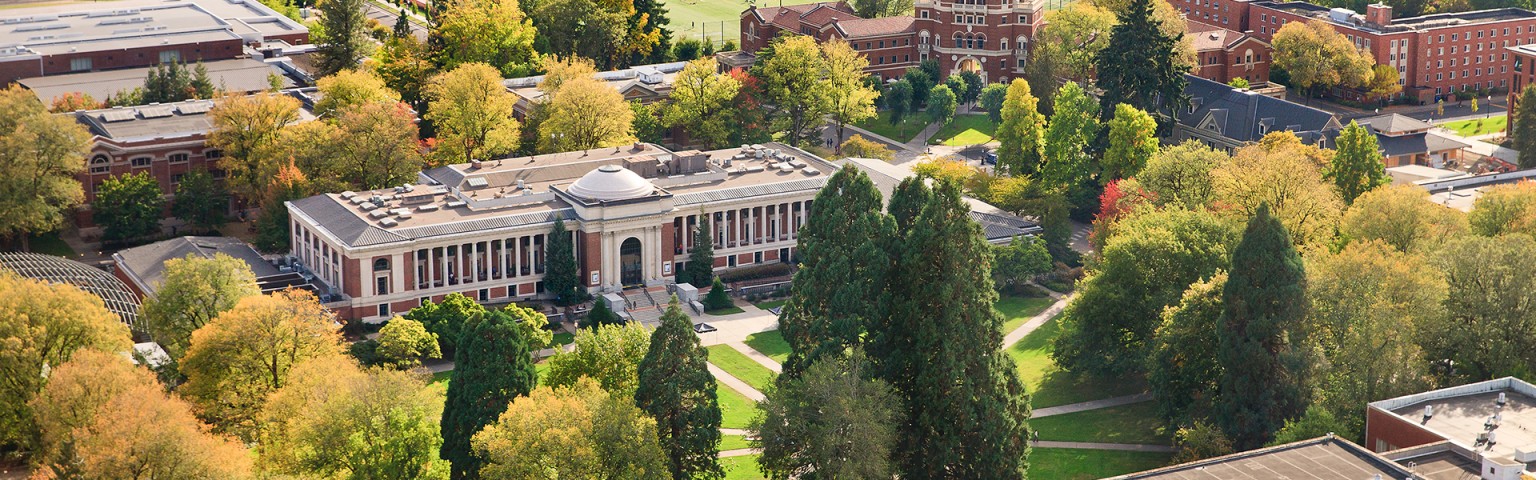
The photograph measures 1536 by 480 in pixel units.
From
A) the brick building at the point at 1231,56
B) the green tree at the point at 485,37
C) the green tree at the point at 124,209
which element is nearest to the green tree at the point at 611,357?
the green tree at the point at 124,209

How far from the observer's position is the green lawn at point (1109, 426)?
10269 cm

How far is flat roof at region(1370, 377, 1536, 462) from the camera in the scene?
82812mm

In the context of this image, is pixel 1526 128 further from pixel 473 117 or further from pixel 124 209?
pixel 124 209

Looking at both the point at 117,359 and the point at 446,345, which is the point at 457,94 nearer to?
the point at 446,345

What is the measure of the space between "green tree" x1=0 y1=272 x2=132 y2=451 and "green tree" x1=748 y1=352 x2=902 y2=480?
31267mm

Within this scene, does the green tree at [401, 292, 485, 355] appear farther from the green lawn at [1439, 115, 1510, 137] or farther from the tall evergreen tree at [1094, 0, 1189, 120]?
the green lawn at [1439, 115, 1510, 137]

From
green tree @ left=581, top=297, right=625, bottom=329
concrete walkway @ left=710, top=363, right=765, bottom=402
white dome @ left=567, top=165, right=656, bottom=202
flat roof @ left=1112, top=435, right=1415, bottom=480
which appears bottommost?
concrete walkway @ left=710, top=363, right=765, bottom=402

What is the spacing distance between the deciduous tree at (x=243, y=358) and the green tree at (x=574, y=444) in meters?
16.8

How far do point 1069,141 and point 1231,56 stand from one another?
42.3 metres

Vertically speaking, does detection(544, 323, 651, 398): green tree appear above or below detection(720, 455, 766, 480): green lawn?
above

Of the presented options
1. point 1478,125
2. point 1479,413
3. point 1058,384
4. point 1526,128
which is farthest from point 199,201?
point 1478,125

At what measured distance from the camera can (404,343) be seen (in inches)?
4269

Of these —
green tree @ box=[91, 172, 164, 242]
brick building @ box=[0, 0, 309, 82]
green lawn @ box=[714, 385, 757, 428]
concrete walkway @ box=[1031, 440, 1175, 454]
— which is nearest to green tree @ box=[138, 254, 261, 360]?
green lawn @ box=[714, 385, 757, 428]

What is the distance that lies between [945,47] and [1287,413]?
3584 inches
